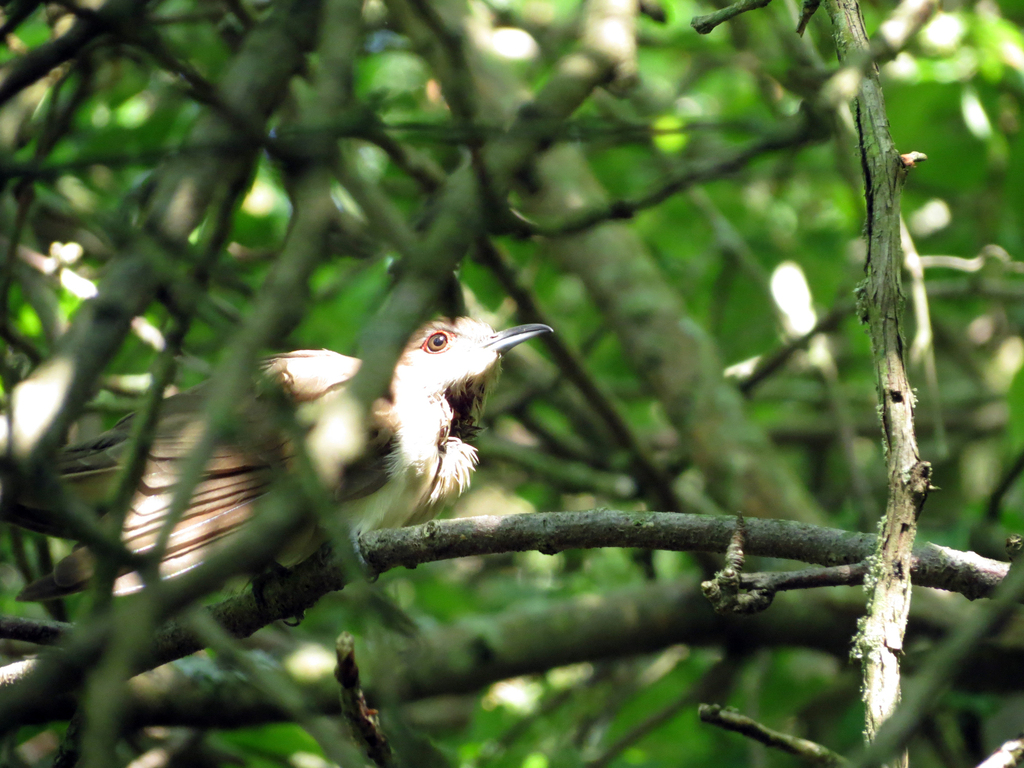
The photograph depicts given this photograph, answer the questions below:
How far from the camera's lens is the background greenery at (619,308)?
412 cm

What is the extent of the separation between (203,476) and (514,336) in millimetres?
1525

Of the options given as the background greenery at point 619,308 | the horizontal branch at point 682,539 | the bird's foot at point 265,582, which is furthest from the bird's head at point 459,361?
the horizontal branch at point 682,539

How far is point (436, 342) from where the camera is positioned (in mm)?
4598

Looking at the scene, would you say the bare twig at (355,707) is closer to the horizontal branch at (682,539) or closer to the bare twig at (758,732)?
the horizontal branch at (682,539)

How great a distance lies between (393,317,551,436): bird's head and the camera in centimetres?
434

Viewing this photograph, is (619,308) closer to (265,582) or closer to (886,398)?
(265,582)

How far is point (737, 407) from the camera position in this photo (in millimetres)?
4977

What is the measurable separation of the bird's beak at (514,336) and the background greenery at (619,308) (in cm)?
37

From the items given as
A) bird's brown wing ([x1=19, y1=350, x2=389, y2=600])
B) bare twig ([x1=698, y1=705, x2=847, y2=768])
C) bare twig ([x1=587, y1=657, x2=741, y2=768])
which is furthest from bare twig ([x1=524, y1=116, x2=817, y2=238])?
bare twig ([x1=587, y1=657, x2=741, y2=768])

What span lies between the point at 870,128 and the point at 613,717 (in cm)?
435

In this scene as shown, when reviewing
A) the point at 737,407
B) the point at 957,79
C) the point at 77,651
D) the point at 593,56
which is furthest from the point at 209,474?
the point at 957,79

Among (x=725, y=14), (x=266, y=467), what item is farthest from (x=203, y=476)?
(x=725, y=14)

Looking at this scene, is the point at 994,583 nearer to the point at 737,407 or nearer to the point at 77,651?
the point at 77,651

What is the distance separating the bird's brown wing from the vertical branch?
1.93 meters
